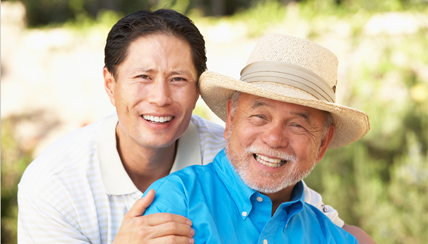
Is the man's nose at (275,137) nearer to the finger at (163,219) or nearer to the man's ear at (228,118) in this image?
the man's ear at (228,118)

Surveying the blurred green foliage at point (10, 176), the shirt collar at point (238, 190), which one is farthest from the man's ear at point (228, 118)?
the blurred green foliage at point (10, 176)

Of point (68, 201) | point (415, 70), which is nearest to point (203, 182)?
point (68, 201)

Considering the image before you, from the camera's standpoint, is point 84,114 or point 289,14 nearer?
point 289,14

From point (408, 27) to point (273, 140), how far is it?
18.7 feet

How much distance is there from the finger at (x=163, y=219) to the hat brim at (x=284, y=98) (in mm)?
671

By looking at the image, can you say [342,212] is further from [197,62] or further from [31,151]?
[31,151]

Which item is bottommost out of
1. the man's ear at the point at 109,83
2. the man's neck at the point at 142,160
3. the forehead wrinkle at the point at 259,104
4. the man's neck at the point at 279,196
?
the man's neck at the point at 142,160

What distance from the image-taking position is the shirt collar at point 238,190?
2105 millimetres

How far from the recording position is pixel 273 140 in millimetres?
2062

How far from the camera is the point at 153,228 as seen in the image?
6.18 ft

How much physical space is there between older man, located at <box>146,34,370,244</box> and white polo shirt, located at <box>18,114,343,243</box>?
1.77ft

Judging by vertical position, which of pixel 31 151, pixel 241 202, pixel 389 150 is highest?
pixel 241 202

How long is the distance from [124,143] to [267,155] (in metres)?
1.06

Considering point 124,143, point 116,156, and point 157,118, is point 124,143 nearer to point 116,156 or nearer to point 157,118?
point 116,156
